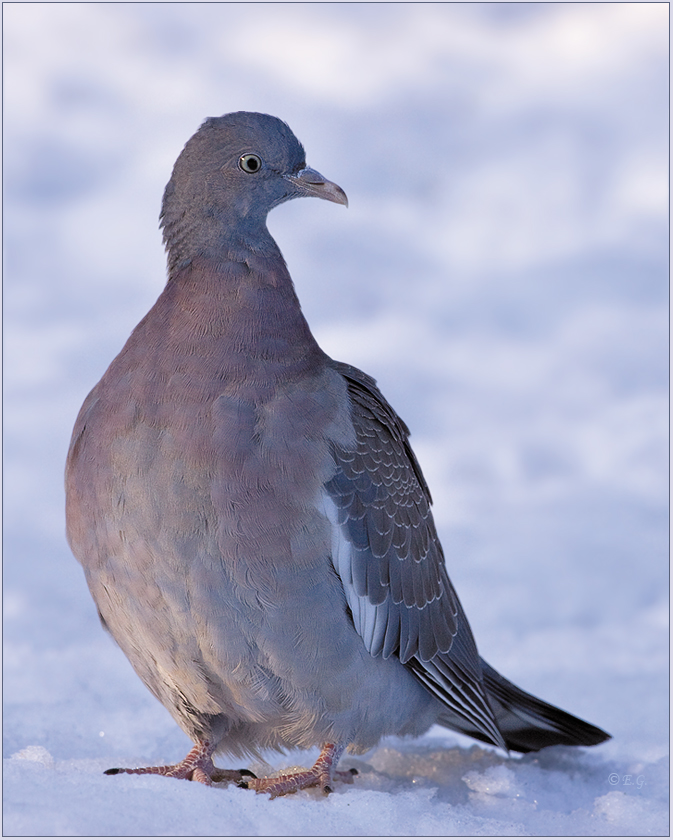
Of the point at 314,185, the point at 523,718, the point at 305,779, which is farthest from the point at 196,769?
the point at 314,185

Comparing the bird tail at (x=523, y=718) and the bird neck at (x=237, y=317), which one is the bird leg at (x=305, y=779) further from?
the bird neck at (x=237, y=317)

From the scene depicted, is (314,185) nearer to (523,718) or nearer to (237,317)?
(237,317)

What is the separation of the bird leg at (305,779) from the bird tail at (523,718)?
1.06 m

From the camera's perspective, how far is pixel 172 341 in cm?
355

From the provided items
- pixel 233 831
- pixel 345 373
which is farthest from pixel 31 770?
pixel 345 373

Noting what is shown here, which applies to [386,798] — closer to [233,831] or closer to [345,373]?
[233,831]

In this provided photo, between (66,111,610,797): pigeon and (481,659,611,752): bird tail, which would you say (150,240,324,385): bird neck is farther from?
(481,659,611,752): bird tail

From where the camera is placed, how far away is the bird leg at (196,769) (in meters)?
3.86

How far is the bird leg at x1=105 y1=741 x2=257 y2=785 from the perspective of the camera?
3.86 metres

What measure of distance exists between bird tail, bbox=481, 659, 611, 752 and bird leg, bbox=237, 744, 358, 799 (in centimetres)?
106

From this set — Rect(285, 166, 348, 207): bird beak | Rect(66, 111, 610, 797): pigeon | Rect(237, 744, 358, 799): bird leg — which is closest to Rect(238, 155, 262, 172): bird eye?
Rect(66, 111, 610, 797): pigeon

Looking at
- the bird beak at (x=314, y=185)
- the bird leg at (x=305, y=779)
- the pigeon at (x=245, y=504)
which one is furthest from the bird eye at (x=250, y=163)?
the bird leg at (x=305, y=779)

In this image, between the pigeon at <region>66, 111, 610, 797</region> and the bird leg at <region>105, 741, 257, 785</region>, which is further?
the bird leg at <region>105, 741, 257, 785</region>

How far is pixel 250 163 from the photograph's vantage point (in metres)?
3.75
